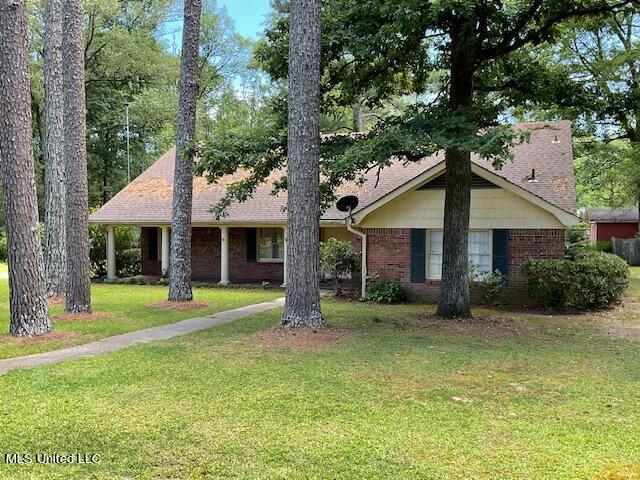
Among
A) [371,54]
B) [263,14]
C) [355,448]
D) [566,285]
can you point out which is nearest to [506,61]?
[371,54]

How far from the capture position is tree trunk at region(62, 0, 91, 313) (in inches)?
429

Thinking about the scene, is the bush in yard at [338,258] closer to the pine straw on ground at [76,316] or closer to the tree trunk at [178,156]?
the tree trunk at [178,156]

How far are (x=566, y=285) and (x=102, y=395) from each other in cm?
1025

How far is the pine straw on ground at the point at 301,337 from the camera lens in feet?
26.7

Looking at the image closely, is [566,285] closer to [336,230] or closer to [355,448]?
[336,230]

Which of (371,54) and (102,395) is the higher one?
(371,54)

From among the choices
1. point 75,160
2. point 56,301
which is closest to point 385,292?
point 75,160

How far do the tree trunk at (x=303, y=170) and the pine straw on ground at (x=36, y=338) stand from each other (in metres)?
3.51

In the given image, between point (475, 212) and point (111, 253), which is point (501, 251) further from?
point (111, 253)

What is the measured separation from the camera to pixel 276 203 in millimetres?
18875

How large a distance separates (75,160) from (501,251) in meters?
9.98

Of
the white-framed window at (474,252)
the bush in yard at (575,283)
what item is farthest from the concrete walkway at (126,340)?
the bush in yard at (575,283)

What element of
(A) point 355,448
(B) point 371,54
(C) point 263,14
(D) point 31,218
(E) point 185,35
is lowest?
(A) point 355,448

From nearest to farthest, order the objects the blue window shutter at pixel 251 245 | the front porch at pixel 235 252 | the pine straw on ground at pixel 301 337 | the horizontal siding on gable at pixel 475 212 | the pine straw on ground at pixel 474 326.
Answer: the pine straw on ground at pixel 301 337
the pine straw on ground at pixel 474 326
the horizontal siding on gable at pixel 475 212
the front porch at pixel 235 252
the blue window shutter at pixel 251 245
